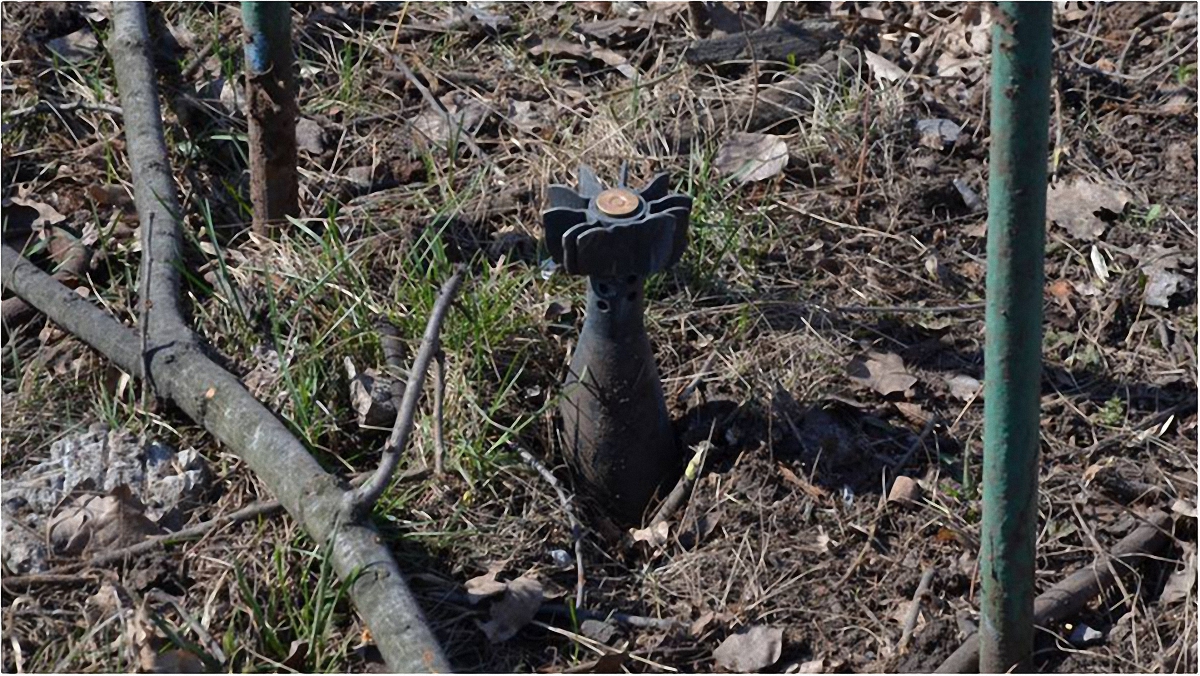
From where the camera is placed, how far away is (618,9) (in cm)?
450

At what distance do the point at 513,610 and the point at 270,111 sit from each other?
1499 millimetres

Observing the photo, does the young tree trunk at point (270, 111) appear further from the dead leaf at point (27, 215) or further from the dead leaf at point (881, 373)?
the dead leaf at point (881, 373)

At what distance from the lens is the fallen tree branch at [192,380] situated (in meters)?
2.65

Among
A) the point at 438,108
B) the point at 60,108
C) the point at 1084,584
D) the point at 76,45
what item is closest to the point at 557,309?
the point at 438,108

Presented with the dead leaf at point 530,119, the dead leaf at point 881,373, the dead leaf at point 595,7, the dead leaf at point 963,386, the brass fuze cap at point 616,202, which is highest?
the brass fuze cap at point 616,202

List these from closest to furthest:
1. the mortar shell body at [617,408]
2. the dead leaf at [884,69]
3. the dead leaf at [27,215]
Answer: the mortar shell body at [617,408], the dead leaf at [27,215], the dead leaf at [884,69]

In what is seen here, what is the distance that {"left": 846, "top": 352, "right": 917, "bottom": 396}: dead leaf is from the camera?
3.28 m

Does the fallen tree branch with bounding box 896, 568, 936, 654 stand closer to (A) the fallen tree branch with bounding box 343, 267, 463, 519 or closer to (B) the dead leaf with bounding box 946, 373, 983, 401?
(B) the dead leaf with bounding box 946, 373, 983, 401

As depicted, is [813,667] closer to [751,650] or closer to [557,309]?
[751,650]

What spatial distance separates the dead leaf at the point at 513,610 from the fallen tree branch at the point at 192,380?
231 mm

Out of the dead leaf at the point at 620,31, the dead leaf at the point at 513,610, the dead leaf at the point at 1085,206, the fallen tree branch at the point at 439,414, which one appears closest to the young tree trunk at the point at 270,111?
the fallen tree branch at the point at 439,414

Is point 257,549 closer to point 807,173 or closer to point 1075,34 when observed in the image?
point 807,173

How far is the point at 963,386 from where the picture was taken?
3309 mm

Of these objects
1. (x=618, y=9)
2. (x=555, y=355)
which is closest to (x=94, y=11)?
(x=618, y=9)
